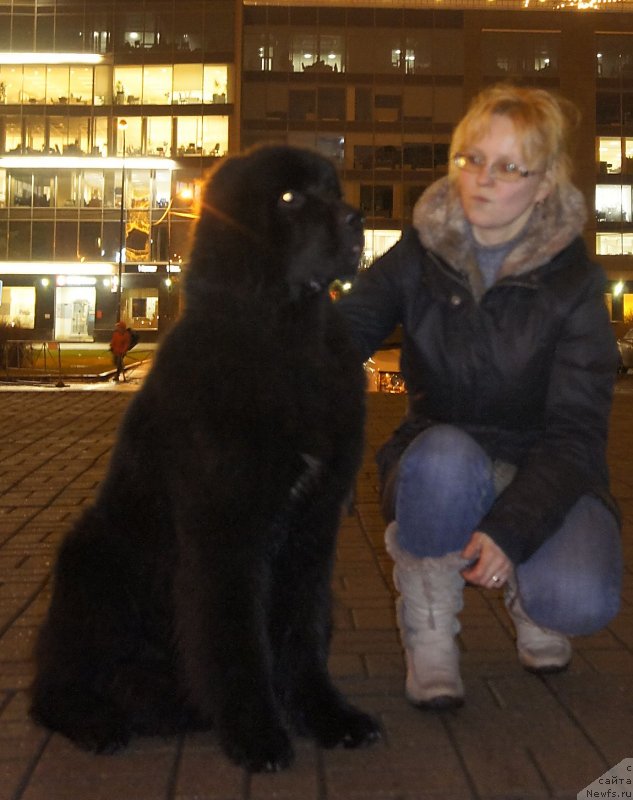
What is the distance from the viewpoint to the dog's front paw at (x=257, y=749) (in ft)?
8.81

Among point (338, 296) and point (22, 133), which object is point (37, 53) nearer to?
point (22, 133)

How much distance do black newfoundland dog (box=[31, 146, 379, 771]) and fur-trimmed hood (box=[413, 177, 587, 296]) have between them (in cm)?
72

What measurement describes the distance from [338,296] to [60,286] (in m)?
51.3

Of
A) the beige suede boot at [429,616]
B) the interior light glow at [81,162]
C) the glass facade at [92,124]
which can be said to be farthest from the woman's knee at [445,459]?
the interior light glow at [81,162]

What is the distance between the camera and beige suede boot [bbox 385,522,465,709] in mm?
3266

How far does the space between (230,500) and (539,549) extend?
116 centimetres

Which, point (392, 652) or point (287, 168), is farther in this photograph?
point (392, 652)

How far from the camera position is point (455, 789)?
267 cm

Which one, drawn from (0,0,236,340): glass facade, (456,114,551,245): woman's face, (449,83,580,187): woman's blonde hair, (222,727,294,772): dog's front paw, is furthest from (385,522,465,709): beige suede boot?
(0,0,236,340): glass facade

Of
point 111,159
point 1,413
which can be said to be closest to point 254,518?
point 1,413

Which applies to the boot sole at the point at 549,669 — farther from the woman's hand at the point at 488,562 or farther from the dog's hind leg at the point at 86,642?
the dog's hind leg at the point at 86,642

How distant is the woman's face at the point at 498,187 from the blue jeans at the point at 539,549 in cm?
73

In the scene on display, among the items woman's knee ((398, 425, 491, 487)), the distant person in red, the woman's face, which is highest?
the distant person in red

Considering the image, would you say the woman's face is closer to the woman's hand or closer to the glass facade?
the woman's hand
